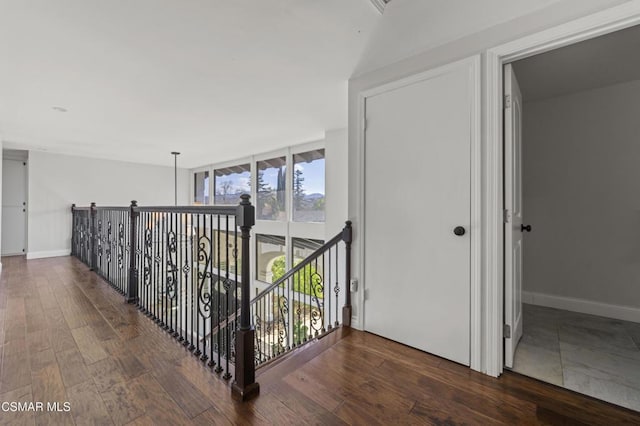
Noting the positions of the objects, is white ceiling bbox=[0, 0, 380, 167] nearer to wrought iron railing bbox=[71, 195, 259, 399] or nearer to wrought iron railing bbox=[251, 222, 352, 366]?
wrought iron railing bbox=[71, 195, 259, 399]

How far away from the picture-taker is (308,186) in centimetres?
497

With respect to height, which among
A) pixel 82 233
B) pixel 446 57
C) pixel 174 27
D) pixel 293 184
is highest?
pixel 174 27

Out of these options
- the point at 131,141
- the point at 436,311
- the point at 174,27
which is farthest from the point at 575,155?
the point at 131,141

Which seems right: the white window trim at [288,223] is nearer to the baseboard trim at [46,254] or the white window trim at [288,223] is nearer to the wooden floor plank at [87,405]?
the wooden floor plank at [87,405]

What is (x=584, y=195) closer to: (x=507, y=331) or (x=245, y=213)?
(x=507, y=331)

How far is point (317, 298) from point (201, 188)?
19.0 feet

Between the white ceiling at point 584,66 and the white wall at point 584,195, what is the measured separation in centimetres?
24

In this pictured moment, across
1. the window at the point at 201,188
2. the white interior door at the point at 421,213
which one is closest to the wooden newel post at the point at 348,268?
the white interior door at the point at 421,213

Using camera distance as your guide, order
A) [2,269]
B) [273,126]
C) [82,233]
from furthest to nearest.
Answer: [82,233] → [2,269] → [273,126]

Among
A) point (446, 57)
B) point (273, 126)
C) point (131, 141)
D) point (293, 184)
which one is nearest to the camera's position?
point (446, 57)

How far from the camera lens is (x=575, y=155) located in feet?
9.03

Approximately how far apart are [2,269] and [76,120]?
288cm

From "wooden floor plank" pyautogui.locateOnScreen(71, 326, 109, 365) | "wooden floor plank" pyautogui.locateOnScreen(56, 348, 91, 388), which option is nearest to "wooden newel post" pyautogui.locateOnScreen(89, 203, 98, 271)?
"wooden floor plank" pyautogui.locateOnScreen(71, 326, 109, 365)

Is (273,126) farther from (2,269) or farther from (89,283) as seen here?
(2,269)
